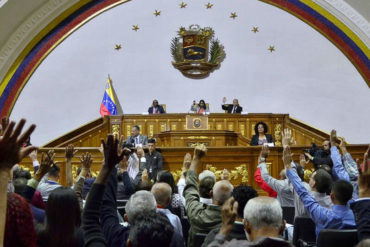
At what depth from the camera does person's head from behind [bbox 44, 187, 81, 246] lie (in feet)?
6.82

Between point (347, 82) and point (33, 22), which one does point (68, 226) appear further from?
point (347, 82)

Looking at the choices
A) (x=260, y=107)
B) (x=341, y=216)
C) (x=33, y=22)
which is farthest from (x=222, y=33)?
(x=341, y=216)

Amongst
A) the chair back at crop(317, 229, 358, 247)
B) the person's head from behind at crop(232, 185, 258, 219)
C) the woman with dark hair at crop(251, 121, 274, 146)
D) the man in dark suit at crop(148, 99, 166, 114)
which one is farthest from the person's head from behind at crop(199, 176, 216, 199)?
the man in dark suit at crop(148, 99, 166, 114)

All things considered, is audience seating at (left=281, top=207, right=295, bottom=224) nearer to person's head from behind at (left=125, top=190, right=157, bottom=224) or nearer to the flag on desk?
person's head from behind at (left=125, top=190, right=157, bottom=224)

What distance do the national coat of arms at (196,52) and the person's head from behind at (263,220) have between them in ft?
39.6

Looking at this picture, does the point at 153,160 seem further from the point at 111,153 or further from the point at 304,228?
the point at 111,153

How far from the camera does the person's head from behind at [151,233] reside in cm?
219

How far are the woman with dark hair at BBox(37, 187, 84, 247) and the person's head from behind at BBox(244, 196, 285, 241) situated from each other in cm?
68

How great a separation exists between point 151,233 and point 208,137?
369 inches

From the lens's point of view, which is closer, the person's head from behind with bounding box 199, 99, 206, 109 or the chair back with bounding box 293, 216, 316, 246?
the chair back with bounding box 293, 216, 316, 246

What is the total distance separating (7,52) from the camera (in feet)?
40.4

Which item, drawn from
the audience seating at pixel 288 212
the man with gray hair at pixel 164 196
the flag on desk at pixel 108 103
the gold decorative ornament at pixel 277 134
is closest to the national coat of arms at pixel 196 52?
the flag on desk at pixel 108 103

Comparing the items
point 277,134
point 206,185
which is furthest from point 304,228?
point 277,134

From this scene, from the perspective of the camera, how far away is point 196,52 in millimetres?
14141
